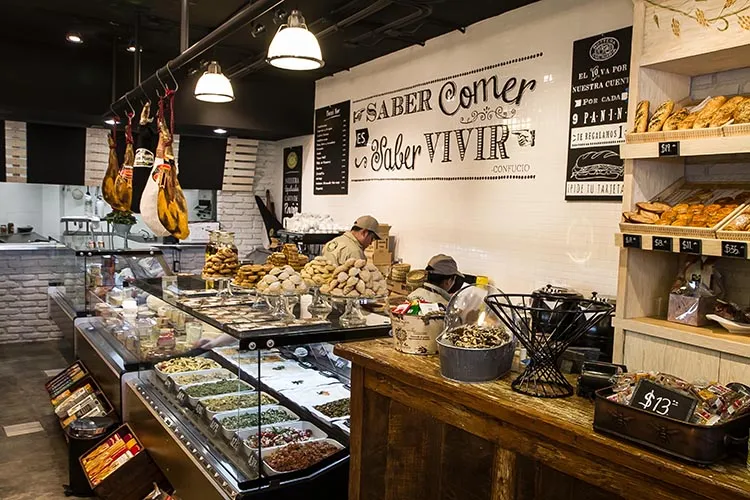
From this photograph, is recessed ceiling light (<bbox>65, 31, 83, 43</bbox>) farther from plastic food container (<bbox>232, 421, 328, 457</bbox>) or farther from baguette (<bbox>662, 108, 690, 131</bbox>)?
baguette (<bbox>662, 108, 690, 131</bbox>)

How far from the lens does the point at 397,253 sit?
20.4 feet

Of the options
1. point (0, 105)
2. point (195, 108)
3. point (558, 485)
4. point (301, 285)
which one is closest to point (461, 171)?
point (301, 285)

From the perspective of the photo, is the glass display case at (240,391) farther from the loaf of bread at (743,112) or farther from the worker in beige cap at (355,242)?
the loaf of bread at (743,112)

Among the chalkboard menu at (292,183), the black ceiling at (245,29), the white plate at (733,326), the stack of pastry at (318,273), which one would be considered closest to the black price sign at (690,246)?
the white plate at (733,326)

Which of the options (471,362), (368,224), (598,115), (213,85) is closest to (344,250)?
(368,224)

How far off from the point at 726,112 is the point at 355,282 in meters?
1.69

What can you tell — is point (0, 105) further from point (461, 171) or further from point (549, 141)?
point (549, 141)

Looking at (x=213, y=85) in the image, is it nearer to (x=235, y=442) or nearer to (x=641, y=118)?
(x=235, y=442)

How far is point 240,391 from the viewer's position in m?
3.34

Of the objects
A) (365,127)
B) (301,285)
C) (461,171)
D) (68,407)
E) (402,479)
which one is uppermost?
(365,127)

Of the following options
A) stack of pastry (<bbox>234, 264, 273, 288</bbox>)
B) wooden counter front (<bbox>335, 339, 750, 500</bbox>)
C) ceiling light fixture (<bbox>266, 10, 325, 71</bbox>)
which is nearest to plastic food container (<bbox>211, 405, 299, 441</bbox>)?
stack of pastry (<bbox>234, 264, 273, 288</bbox>)

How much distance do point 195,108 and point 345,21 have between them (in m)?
3.04

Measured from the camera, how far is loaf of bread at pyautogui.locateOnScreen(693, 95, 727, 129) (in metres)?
2.32

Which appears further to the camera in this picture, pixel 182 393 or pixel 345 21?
pixel 345 21
